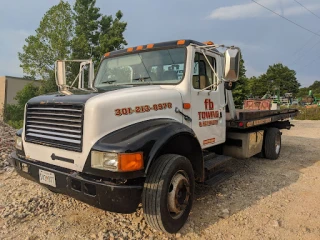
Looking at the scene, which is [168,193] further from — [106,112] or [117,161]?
[106,112]

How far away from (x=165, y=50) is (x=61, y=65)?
160 cm

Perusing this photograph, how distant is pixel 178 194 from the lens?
3.00 m

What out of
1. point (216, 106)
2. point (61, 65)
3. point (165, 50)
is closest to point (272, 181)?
point (216, 106)

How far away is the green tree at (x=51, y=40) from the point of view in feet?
76.7

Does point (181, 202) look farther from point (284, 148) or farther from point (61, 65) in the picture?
point (284, 148)

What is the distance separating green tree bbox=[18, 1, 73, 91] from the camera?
23.4m

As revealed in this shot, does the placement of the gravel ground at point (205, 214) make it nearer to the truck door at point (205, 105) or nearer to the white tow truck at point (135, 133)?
the white tow truck at point (135, 133)

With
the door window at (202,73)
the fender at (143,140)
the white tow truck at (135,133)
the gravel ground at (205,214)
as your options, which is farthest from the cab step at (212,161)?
the door window at (202,73)

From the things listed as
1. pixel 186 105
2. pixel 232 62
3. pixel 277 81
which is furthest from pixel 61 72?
pixel 277 81

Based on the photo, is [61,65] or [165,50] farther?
[61,65]

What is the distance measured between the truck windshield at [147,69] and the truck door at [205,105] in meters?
0.25

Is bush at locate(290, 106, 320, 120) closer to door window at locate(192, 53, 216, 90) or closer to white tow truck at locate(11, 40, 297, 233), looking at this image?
door window at locate(192, 53, 216, 90)

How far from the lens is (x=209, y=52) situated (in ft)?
13.5

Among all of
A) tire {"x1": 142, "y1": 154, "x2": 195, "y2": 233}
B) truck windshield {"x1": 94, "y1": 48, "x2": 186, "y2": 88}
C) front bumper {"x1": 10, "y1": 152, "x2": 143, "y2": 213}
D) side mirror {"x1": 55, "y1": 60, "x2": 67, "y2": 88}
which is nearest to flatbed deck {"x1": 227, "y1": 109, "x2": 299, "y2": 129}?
truck windshield {"x1": 94, "y1": 48, "x2": 186, "y2": 88}
